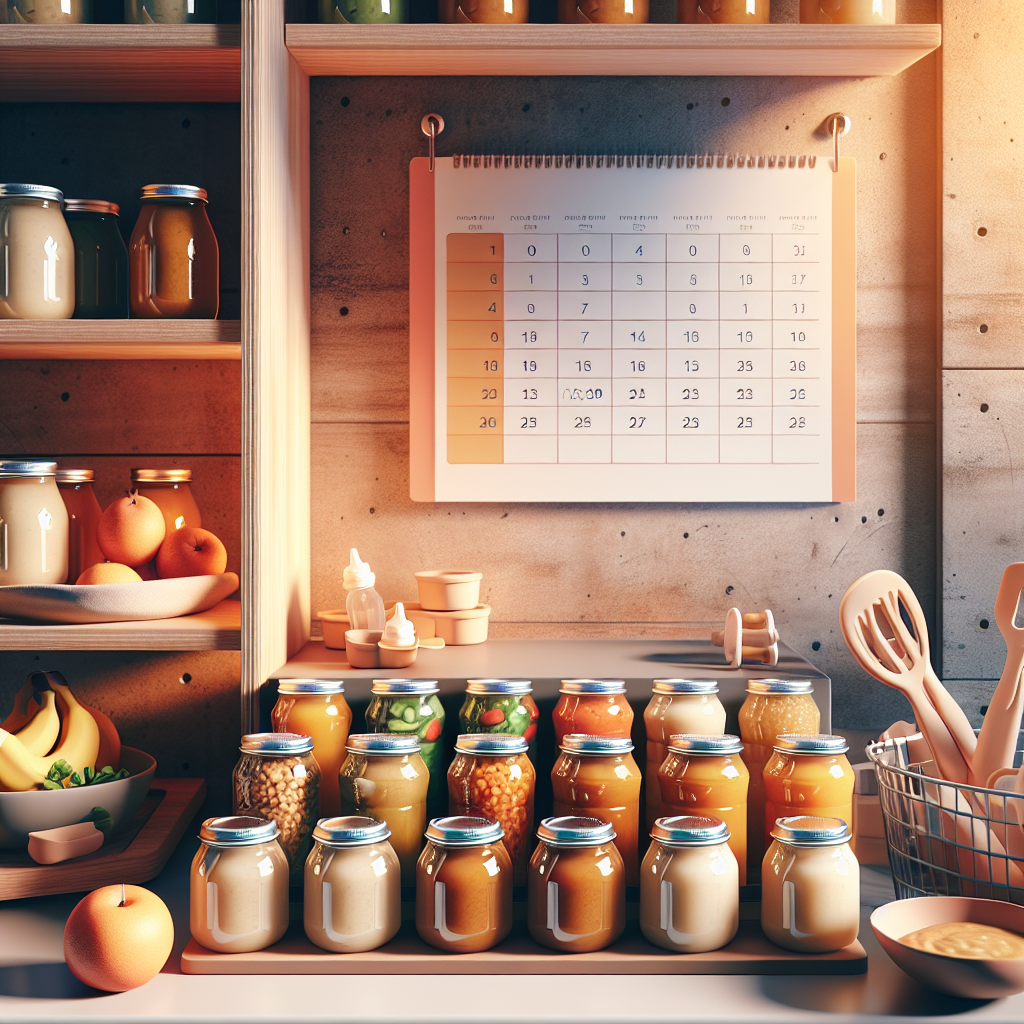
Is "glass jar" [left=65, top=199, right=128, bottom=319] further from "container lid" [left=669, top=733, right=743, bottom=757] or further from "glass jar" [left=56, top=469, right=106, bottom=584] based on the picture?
"container lid" [left=669, top=733, right=743, bottom=757]

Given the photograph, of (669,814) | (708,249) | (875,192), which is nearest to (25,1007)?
(669,814)

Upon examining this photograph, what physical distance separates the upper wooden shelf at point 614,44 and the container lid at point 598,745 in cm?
92

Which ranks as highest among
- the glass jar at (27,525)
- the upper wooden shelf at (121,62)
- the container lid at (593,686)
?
the upper wooden shelf at (121,62)

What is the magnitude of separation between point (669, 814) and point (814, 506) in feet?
Answer: 2.02

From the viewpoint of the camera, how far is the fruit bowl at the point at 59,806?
3.69 feet

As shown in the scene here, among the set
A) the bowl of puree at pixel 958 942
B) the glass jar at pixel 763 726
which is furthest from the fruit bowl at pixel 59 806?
the bowl of puree at pixel 958 942

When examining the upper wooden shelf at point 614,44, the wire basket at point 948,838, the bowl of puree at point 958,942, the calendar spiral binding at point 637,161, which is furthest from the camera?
the calendar spiral binding at point 637,161

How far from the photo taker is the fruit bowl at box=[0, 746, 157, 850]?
1125mm

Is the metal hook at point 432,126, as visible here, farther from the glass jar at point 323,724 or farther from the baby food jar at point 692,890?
the baby food jar at point 692,890

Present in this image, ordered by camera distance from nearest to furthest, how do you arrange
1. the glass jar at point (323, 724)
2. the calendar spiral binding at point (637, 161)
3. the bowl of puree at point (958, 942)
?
the bowl of puree at point (958, 942) → the glass jar at point (323, 724) → the calendar spiral binding at point (637, 161)

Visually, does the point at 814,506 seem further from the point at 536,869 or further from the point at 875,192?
the point at 536,869

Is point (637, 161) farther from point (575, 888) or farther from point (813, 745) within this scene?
point (575, 888)

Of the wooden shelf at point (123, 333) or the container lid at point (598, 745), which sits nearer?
the container lid at point (598, 745)

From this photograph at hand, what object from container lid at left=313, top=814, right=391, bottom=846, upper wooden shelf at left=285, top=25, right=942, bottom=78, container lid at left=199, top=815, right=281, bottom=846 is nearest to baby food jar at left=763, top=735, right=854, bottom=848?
container lid at left=313, top=814, right=391, bottom=846
